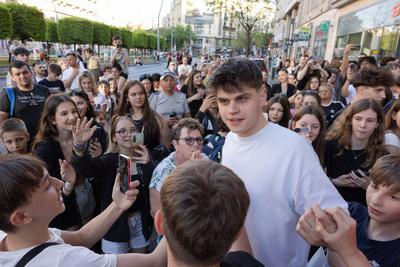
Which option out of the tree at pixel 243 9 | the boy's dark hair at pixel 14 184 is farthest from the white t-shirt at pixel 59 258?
the tree at pixel 243 9

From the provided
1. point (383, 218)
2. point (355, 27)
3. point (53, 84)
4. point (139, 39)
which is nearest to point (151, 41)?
point (139, 39)

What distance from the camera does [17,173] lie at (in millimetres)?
1383

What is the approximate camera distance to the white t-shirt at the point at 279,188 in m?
1.41

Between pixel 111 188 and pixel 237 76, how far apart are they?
190 cm

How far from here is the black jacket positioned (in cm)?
279

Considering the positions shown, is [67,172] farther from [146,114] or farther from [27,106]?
[27,106]

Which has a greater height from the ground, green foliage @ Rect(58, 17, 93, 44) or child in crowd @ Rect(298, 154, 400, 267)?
green foliage @ Rect(58, 17, 93, 44)

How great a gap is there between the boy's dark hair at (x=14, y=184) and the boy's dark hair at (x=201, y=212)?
711mm

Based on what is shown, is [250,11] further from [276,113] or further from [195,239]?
[195,239]

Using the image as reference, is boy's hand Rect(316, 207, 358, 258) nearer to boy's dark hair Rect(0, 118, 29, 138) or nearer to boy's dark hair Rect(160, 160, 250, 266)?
boy's dark hair Rect(160, 160, 250, 266)

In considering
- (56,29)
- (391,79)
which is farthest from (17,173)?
(56,29)

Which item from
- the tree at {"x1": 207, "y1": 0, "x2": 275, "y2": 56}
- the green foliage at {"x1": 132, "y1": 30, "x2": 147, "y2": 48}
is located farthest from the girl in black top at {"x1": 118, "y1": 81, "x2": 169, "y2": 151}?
the green foliage at {"x1": 132, "y1": 30, "x2": 147, "y2": 48}

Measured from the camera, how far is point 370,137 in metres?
2.96

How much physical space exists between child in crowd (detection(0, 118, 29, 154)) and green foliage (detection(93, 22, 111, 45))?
4260cm
